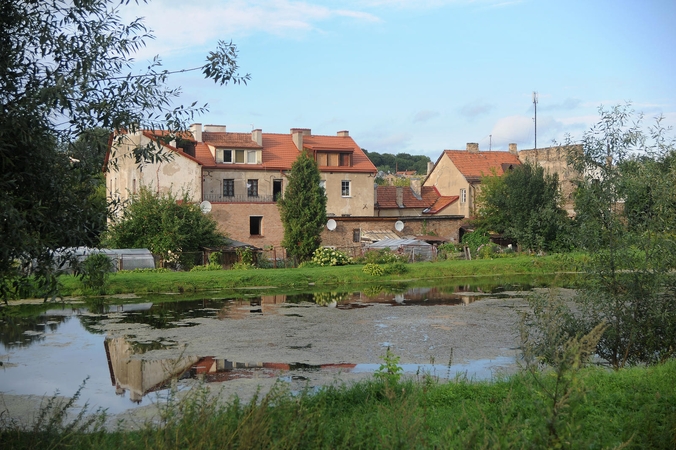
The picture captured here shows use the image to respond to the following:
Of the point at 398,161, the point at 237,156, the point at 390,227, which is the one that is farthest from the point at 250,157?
the point at 398,161

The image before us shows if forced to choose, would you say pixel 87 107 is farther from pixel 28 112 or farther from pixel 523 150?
pixel 523 150

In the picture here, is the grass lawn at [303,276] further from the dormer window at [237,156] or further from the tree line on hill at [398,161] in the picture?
the tree line on hill at [398,161]

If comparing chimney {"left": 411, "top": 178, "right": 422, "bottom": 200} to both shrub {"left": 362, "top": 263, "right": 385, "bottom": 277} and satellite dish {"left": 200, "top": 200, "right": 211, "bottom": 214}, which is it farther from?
shrub {"left": 362, "top": 263, "right": 385, "bottom": 277}

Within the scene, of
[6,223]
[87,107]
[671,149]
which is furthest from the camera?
[671,149]

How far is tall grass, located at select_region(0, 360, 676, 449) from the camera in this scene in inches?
231

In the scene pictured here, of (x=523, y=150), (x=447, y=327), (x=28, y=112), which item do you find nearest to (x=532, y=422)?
(x=28, y=112)

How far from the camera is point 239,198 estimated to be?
49594 mm

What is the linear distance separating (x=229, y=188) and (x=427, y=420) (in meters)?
42.2

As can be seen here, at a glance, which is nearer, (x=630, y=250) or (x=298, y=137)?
(x=630, y=250)

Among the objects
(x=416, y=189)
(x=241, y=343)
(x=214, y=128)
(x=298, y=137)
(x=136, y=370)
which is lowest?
(x=136, y=370)

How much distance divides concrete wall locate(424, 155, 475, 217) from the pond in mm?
28177

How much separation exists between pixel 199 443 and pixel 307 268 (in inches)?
1248

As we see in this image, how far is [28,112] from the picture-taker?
727 centimetres

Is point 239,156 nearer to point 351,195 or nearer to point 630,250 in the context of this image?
point 351,195
